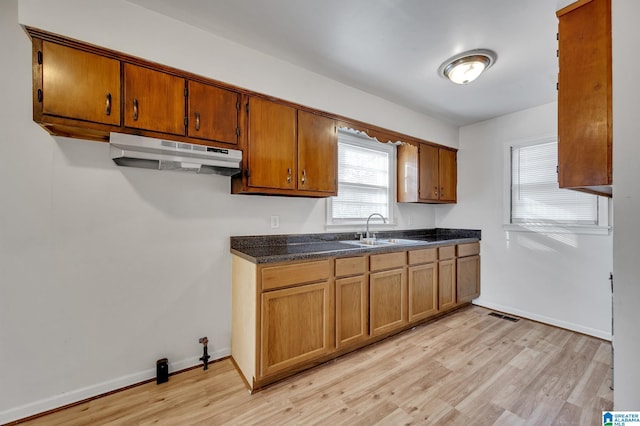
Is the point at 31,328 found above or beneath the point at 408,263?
beneath

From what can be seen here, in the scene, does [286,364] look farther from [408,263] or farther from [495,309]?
[495,309]

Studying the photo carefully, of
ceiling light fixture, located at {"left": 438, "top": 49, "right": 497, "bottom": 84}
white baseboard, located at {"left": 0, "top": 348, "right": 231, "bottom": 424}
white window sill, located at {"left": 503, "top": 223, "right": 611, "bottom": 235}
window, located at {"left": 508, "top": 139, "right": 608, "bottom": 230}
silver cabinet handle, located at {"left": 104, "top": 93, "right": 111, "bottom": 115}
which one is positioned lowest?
white baseboard, located at {"left": 0, "top": 348, "right": 231, "bottom": 424}

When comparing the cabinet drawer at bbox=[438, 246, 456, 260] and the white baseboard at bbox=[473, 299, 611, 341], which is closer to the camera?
the white baseboard at bbox=[473, 299, 611, 341]

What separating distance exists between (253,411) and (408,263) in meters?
1.94

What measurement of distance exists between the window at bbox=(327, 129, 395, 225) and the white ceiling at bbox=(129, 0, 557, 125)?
28.8 inches

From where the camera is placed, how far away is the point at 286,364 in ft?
6.63

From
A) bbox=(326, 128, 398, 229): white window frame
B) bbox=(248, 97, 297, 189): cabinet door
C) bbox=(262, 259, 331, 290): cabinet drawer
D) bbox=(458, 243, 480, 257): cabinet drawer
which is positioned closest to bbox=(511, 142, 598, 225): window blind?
bbox=(458, 243, 480, 257): cabinet drawer

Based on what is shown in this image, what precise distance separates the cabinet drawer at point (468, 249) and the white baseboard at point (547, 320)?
2.34ft

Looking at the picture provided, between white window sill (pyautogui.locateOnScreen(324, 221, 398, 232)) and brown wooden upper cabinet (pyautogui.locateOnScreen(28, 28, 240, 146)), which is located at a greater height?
brown wooden upper cabinet (pyautogui.locateOnScreen(28, 28, 240, 146))

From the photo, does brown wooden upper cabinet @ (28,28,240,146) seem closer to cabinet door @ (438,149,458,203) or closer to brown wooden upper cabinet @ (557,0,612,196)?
brown wooden upper cabinet @ (557,0,612,196)

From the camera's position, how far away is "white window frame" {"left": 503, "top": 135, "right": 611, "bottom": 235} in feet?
9.18

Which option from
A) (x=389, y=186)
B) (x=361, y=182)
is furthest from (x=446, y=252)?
(x=361, y=182)

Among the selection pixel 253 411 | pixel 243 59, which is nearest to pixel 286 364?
pixel 253 411

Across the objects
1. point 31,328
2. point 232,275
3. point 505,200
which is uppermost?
point 505,200
